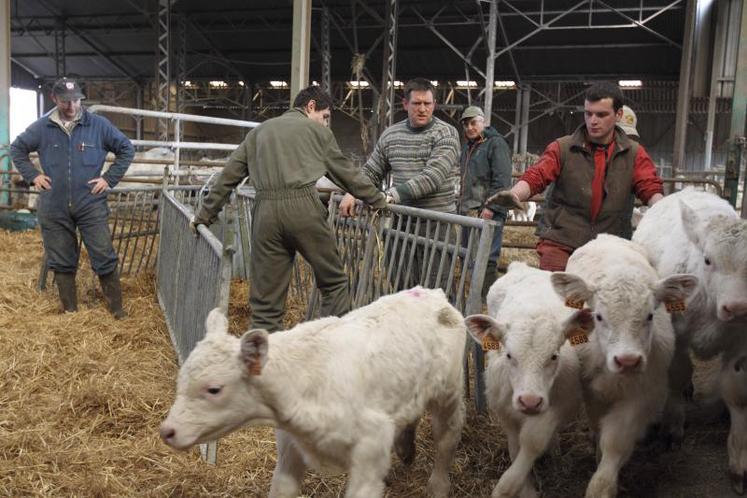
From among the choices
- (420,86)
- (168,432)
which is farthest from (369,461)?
(420,86)

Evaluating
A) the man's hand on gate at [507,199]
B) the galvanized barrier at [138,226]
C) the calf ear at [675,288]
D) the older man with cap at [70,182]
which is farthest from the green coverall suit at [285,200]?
the galvanized barrier at [138,226]

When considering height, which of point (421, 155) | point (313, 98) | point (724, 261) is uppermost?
point (313, 98)

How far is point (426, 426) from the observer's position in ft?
14.3

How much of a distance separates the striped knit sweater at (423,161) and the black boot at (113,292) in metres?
2.84

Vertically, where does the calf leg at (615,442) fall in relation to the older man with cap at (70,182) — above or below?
below

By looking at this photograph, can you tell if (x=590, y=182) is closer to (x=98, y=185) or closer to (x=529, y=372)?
(x=529, y=372)

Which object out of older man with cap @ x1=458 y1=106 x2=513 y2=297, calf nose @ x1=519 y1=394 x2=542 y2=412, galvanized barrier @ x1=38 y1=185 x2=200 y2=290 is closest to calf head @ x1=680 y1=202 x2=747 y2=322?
calf nose @ x1=519 y1=394 x2=542 y2=412

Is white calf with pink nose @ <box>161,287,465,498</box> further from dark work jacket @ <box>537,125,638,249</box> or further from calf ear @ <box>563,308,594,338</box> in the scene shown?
dark work jacket @ <box>537,125,638,249</box>

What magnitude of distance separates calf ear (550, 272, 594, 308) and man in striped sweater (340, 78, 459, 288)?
1632 mm

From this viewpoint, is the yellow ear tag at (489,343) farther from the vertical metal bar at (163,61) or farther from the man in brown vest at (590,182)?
the vertical metal bar at (163,61)

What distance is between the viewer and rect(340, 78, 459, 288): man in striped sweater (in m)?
5.06

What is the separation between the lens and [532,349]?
3.11 m

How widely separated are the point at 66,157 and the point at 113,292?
4.25 feet

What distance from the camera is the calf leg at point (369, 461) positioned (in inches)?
112
